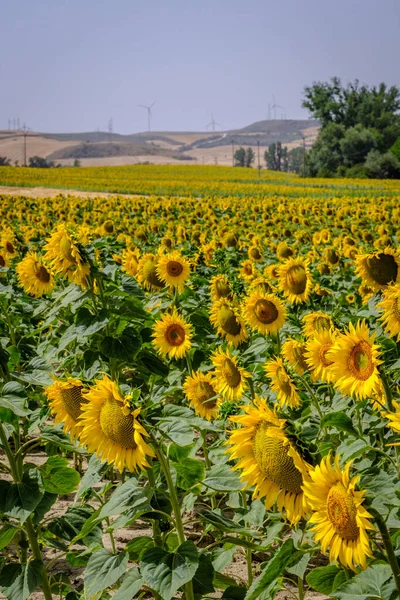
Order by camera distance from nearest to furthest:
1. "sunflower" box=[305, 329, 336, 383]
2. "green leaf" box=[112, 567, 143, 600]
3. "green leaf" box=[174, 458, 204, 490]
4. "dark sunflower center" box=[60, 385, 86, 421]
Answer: "green leaf" box=[112, 567, 143, 600] < "green leaf" box=[174, 458, 204, 490] < "dark sunflower center" box=[60, 385, 86, 421] < "sunflower" box=[305, 329, 336, 383]

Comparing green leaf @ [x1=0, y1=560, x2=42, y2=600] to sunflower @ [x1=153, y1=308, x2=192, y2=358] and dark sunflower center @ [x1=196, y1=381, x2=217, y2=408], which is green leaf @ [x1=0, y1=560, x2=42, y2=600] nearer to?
dark sunflower center @ [x1=196, y1=381, x2=217, y2=408]

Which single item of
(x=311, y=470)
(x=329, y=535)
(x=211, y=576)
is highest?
(x=311, y=470)

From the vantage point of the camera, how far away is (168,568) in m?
1.94

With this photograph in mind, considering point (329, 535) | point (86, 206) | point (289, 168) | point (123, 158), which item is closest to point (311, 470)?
point (329, 535)

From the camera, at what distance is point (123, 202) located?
67.7ft

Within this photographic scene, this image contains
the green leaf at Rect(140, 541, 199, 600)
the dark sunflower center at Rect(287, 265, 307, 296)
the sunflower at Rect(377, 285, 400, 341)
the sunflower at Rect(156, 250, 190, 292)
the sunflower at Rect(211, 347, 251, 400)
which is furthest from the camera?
the sunflower at Rect(156, 250, 190, 292)

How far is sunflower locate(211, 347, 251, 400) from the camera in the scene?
10.6 feet

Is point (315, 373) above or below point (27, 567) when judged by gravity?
above

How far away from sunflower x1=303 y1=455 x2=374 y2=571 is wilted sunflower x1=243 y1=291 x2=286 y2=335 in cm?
233

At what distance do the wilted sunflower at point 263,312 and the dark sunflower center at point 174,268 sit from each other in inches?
31.6

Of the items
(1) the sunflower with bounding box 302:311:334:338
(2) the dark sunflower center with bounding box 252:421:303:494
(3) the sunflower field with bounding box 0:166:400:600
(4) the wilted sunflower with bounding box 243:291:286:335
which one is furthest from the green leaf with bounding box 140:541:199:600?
(4) the wilted sunflower with bounding box 243:291:286:335

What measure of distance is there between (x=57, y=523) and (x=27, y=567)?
234 millimetres

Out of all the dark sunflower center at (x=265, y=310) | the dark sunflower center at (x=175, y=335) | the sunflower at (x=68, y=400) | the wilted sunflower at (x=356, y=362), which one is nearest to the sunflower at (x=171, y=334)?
the dark sunflower center at (x=175, y=335)

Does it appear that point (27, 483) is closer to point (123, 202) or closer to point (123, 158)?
point (123, 202)
